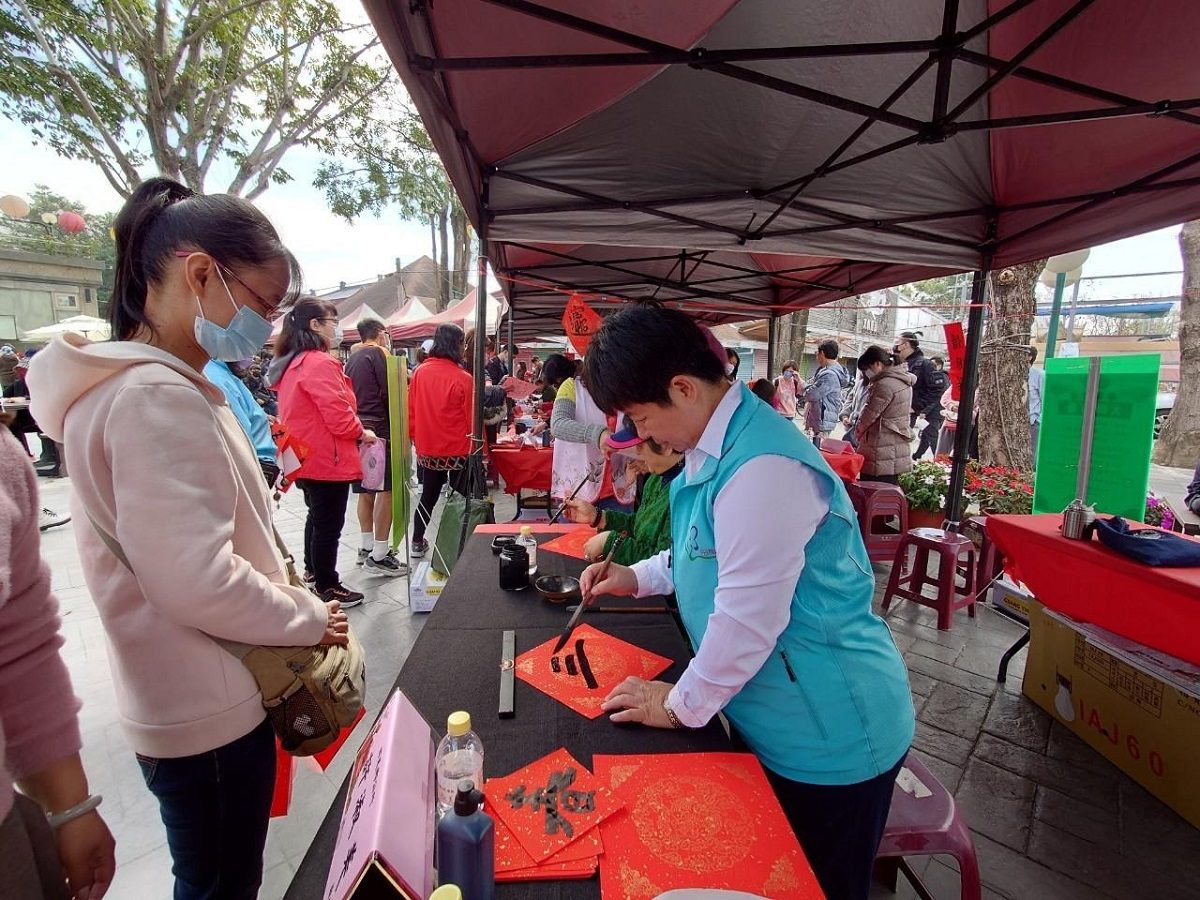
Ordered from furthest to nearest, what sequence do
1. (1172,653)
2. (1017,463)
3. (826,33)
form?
(1017,463), (826,33), (1172,653)

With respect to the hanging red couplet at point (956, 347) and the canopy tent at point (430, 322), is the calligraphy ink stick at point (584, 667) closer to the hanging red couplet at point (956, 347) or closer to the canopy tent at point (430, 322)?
the hanging red couplet at point (956, 347)

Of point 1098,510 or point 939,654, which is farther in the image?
point 939,654

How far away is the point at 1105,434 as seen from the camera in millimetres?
2777

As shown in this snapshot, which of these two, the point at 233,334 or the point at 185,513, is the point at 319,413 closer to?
the point at 233,334

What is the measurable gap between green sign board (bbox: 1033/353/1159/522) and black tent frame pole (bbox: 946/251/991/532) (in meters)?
0.76

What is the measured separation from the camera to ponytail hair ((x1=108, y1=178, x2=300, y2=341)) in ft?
3.19

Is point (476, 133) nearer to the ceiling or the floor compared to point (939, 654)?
nearer to the ceiling

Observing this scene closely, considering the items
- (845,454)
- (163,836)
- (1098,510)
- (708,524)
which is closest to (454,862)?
(708,524)

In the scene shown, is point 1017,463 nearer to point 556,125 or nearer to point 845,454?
point 845,454

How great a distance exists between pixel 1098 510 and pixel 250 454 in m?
3.71

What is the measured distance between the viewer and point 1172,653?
1684 mm

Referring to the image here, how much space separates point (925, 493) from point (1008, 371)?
7.33 ft

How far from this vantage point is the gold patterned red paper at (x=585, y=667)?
123 cm

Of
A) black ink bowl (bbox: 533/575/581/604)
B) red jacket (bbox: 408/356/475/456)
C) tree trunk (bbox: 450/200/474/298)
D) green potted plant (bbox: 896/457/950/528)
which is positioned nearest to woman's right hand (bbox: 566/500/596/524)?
black ink bowl (bbox: 533/575/581/604)
